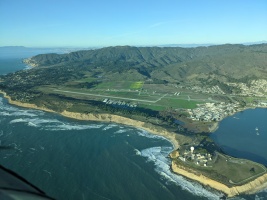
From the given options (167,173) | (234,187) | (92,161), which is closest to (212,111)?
(167,173)

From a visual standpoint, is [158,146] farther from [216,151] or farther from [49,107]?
[49,107]

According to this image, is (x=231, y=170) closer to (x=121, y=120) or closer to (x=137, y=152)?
(x=137, y=152)

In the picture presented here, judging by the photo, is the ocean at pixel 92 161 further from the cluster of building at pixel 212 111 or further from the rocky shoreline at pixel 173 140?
the cluster of building at pixel 212 111

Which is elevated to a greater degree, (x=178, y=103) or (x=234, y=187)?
→ (x=178, y=103)

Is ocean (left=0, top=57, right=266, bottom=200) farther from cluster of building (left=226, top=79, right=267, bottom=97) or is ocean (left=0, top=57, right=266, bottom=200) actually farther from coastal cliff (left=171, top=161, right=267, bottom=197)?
cluster of building (left=226, top=79, right=267, bottom=97)

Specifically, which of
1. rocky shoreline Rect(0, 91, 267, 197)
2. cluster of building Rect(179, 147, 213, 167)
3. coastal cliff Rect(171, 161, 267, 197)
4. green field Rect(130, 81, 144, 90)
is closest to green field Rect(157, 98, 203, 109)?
rocky shoreline Rect(0, 91, 267, 197)

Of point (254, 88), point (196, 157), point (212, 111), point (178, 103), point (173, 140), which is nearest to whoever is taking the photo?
point (196, 157)

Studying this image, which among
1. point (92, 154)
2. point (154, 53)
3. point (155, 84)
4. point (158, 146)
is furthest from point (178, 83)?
point (154, 53)
